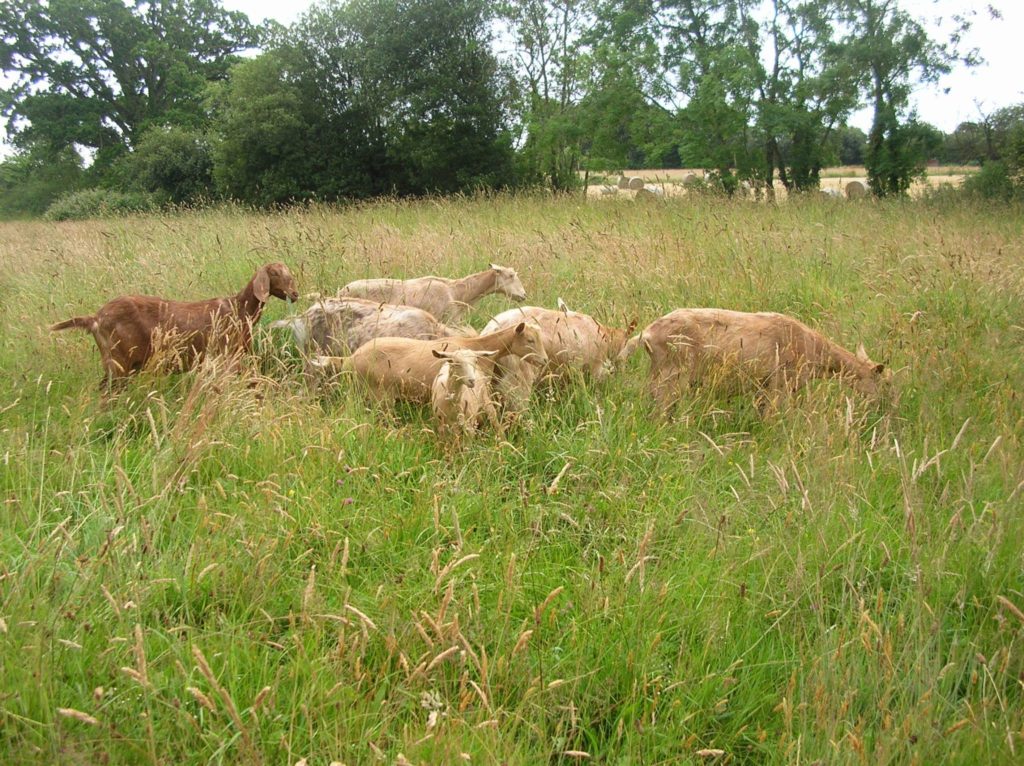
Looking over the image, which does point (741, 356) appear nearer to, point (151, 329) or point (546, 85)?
point (151, 329)

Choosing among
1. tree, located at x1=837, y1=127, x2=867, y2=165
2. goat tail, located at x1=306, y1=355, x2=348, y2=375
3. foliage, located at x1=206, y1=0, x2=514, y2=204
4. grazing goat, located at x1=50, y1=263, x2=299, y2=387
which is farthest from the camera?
tree, located at x1=837, y1=127, x2=867, y2=165

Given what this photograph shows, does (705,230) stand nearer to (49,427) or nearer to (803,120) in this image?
(49,427)

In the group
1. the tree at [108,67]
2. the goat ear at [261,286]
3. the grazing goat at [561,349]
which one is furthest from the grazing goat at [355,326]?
the tree at [108,67]

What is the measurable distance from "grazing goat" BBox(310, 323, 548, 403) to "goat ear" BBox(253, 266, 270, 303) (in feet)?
4.22

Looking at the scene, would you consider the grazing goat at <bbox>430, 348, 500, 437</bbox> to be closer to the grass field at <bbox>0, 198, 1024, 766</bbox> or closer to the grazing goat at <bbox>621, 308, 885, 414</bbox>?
the grass field at <bbox>0, 198, 1024, 766</bbox>

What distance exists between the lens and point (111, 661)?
84.0 inches

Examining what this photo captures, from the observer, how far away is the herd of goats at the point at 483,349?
4562 mm

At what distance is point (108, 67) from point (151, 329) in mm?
41796

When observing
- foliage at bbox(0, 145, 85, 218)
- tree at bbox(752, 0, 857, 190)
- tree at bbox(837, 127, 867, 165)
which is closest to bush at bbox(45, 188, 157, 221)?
foliage at bbox(0, 145, 85, 218)

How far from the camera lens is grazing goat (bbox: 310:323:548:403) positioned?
4730 millimetres

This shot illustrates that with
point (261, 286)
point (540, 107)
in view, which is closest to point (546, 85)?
point (540, 107)

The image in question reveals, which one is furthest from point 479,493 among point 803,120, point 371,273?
point 803,120

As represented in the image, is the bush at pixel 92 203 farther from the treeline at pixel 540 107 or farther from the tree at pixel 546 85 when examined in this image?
the tree at pixel 546 85

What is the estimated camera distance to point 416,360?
4.93m
